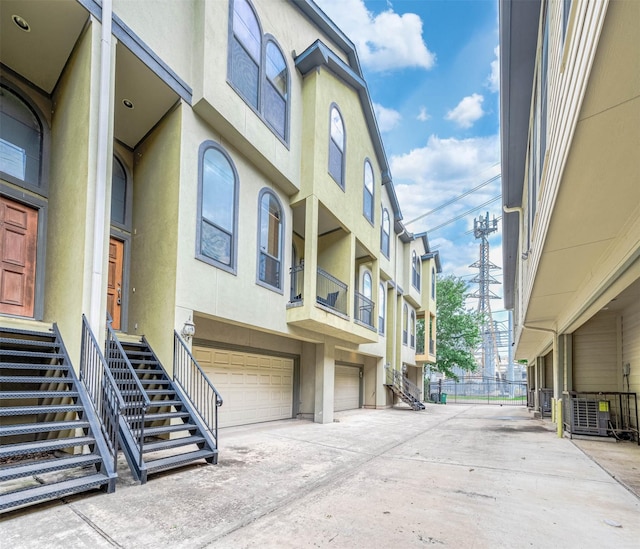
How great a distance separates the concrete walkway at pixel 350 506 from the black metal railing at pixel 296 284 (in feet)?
11.5

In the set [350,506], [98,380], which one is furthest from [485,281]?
[98,380]

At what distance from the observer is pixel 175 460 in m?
4.79

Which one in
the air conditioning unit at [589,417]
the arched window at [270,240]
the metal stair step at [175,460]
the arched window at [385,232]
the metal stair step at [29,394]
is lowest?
the air conditioning unit at [589,417]

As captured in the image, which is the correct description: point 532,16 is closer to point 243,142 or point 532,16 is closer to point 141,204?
point 243,142

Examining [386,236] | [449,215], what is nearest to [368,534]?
[386,236]

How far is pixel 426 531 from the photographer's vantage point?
334 centimetres

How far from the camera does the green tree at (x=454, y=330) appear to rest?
84.6 feet

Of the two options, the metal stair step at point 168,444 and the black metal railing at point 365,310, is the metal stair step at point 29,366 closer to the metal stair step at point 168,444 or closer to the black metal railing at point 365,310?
the metal stair step at point 168,444

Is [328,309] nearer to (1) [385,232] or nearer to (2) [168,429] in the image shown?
(2) [168,429]

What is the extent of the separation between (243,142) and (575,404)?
944cm

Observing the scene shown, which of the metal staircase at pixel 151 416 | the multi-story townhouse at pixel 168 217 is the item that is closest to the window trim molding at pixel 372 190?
the multi-story townhouse at pixel 168 217

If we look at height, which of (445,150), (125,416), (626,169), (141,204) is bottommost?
(125,416)

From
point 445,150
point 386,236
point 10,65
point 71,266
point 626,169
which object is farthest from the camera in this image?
point 445,150

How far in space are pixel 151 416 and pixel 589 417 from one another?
921cm
